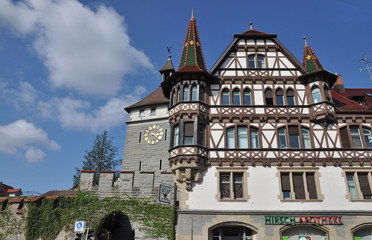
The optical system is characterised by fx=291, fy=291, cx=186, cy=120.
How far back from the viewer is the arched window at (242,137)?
18.1 meters

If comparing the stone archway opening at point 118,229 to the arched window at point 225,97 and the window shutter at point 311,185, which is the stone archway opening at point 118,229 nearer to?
the arched window at point 225,97

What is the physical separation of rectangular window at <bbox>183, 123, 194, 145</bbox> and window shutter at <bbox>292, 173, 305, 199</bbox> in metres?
6.47

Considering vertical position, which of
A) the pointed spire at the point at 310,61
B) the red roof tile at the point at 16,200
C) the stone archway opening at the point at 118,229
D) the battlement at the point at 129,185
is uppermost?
the pointed spire at the point at 310,61

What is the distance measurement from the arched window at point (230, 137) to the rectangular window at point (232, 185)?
1.77 meters

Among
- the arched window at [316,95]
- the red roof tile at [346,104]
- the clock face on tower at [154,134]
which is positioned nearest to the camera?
the arched window at [316,95]

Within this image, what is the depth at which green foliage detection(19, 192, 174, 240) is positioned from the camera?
17.2 m

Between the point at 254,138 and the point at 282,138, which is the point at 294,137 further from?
the point at 254,138

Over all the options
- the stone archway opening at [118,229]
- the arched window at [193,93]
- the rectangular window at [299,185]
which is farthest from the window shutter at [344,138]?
the stone archway opening at [118,229]

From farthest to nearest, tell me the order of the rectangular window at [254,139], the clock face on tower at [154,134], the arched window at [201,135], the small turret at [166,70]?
1. the small turret at [166,70]
2. the clock face on tower at [154,134]
3. the rectangular window at [254,139]
4. the arched window at [201,135]

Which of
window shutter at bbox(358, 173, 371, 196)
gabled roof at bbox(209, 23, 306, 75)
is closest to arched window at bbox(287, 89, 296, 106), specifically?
gabled roof at bbox(209, 23, 306, 75)

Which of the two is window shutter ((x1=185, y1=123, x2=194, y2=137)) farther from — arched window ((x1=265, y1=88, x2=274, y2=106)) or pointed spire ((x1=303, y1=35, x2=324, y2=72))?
pointed spire ((x1=303, y1=35, x2=324, y2=72))

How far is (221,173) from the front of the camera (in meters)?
17.4

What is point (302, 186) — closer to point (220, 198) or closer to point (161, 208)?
point (220, 198)

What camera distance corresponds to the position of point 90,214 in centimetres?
1755
